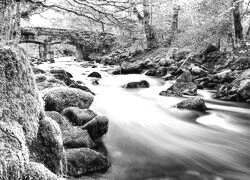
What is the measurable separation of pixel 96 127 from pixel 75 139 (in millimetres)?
891

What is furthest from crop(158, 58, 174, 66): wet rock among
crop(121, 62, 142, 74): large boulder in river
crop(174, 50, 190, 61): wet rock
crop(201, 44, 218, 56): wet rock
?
crop(201, 44, 218, 56): wet rock

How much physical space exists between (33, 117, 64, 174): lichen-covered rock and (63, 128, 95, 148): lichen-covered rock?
4.11ft

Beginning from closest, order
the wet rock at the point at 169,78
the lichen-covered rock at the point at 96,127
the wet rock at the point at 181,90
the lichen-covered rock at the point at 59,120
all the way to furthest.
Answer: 1. the lichen-covered rock at the point at 59,120
2. the lichen-covered rock at the point at 96,127
3. the wet rock at the point at 181,90
4. the wet rock at the point at 169,78

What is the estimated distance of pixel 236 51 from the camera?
12.5m

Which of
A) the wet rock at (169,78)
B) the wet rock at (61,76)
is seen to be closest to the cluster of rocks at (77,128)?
the wet rock at (61,76)

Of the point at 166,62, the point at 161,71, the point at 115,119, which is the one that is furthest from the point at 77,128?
the point at 166,62

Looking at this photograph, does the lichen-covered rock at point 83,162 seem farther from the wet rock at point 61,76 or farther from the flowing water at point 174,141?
the wet rock at point 61,76

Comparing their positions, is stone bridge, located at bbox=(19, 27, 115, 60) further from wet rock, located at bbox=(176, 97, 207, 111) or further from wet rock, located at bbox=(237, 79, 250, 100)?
wet rock, located at bbox=(176, 97, 207, 111)

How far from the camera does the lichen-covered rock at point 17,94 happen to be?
199cm

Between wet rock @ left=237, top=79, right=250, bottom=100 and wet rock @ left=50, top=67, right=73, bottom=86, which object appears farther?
wet rock @ left=50, top=67, right=73, bottom=86

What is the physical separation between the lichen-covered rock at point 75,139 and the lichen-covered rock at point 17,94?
148cm

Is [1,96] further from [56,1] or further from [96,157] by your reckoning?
[56,1]

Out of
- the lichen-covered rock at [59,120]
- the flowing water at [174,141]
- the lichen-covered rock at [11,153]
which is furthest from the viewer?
the lichen-covered rock at [59,120]

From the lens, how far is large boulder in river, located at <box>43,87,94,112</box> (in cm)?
541
